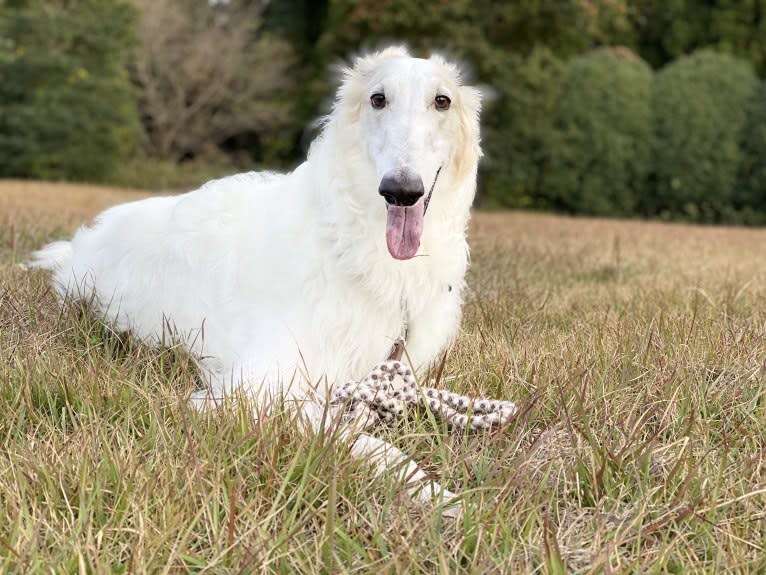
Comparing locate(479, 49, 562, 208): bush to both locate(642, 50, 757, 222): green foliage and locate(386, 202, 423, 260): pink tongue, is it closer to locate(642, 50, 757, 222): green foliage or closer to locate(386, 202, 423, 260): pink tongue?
locate(642, 50, 757, 222): green foliage

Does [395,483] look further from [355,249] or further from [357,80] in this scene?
[357,80]

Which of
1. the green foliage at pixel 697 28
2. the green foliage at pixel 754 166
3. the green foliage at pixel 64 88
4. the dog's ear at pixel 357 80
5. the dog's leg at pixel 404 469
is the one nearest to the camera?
the dog's leg at pixel 404 469

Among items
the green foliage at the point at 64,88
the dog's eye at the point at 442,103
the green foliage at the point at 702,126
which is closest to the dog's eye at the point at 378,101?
the dog's eye at the point at 442,103

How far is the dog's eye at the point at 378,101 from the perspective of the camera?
2426 mm

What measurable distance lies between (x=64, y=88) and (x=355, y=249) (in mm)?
16638

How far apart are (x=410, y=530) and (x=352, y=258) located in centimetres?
103

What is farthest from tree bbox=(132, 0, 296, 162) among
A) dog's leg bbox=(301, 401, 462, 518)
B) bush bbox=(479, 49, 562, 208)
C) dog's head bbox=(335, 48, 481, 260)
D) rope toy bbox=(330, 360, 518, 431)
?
dog's leg bbox=(301, 401, 462, 518)

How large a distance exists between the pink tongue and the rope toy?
13.2 inches

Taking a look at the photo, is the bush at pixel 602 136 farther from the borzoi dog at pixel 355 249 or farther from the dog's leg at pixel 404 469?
the dog's leg at pixel 404 469

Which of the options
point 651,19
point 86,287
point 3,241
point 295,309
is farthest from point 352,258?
point 651,19

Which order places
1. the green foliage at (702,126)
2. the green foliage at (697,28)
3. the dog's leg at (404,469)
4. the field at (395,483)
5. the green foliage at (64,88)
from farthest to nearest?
the green foliage at (697,28) < the green foliage at (702,126) < the green foliage at (64,88) < the dog's leg at (404,469) < the field at (395,483)

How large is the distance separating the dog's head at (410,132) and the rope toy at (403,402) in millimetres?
369

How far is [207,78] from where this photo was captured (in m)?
20.8

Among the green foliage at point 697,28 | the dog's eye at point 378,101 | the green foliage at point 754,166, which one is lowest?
the green foliage at point 754,166
